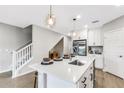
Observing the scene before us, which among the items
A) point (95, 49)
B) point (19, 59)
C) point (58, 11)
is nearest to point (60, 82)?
point (58, 11)

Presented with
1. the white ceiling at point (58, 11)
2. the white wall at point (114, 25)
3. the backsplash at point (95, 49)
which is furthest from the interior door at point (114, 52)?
the white ceiling at point (58, 11)

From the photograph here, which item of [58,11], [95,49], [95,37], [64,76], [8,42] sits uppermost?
[58,11]

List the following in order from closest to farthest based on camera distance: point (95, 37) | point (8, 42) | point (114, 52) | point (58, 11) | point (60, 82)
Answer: point (60, 82) < point (58, 11) < point (114, 52) < point (8, 42) < point (95, 37)

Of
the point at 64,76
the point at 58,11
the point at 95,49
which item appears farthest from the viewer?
the point at 95,49

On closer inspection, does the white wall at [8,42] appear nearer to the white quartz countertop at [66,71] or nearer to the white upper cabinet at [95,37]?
the white quartz countertop at [66,71]

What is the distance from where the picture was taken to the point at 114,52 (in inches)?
163

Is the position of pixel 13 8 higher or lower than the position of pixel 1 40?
higher

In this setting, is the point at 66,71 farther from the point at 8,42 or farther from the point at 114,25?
the point at 8,42

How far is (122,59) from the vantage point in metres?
3.73

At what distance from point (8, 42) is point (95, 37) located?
14.6 feet

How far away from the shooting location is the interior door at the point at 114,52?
378 cm
